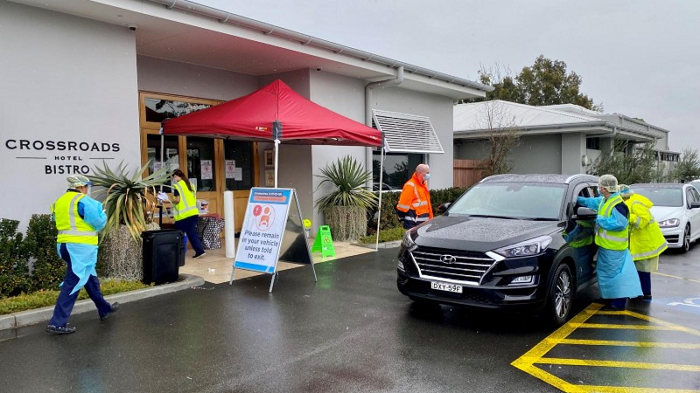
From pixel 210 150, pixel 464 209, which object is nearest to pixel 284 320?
pixel 464 209

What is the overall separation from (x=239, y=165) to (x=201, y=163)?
105 centimetres

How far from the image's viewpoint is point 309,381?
405 centimetres

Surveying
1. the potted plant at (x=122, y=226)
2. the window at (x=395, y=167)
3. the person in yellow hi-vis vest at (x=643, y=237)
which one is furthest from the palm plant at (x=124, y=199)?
the window at (x=395, y=167)

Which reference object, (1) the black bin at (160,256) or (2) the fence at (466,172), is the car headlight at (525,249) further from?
(2) the fence at (466,172)

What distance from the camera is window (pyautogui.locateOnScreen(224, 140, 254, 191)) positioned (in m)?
11.5

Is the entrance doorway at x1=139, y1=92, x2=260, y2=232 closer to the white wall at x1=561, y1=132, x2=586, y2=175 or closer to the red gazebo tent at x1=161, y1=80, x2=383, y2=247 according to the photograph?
the red gazebo tent at x1=161, y1=80, x2=383, y2=247

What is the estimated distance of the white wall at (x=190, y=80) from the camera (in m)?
9.96

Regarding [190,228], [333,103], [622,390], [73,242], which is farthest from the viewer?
[333,103]

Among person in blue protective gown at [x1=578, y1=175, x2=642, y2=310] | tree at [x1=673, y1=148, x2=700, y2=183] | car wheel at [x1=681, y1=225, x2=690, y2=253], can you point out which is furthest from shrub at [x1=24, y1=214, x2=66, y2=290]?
tree at [x1=673, y1=148, x2=700, y2=183]

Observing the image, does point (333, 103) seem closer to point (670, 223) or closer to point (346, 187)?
point (346, 187)

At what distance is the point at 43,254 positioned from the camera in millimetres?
6395

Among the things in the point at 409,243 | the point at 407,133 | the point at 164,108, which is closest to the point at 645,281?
the point at 409,243

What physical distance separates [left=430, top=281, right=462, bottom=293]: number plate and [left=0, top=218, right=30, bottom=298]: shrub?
16.8ft

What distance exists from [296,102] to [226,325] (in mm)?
4947
